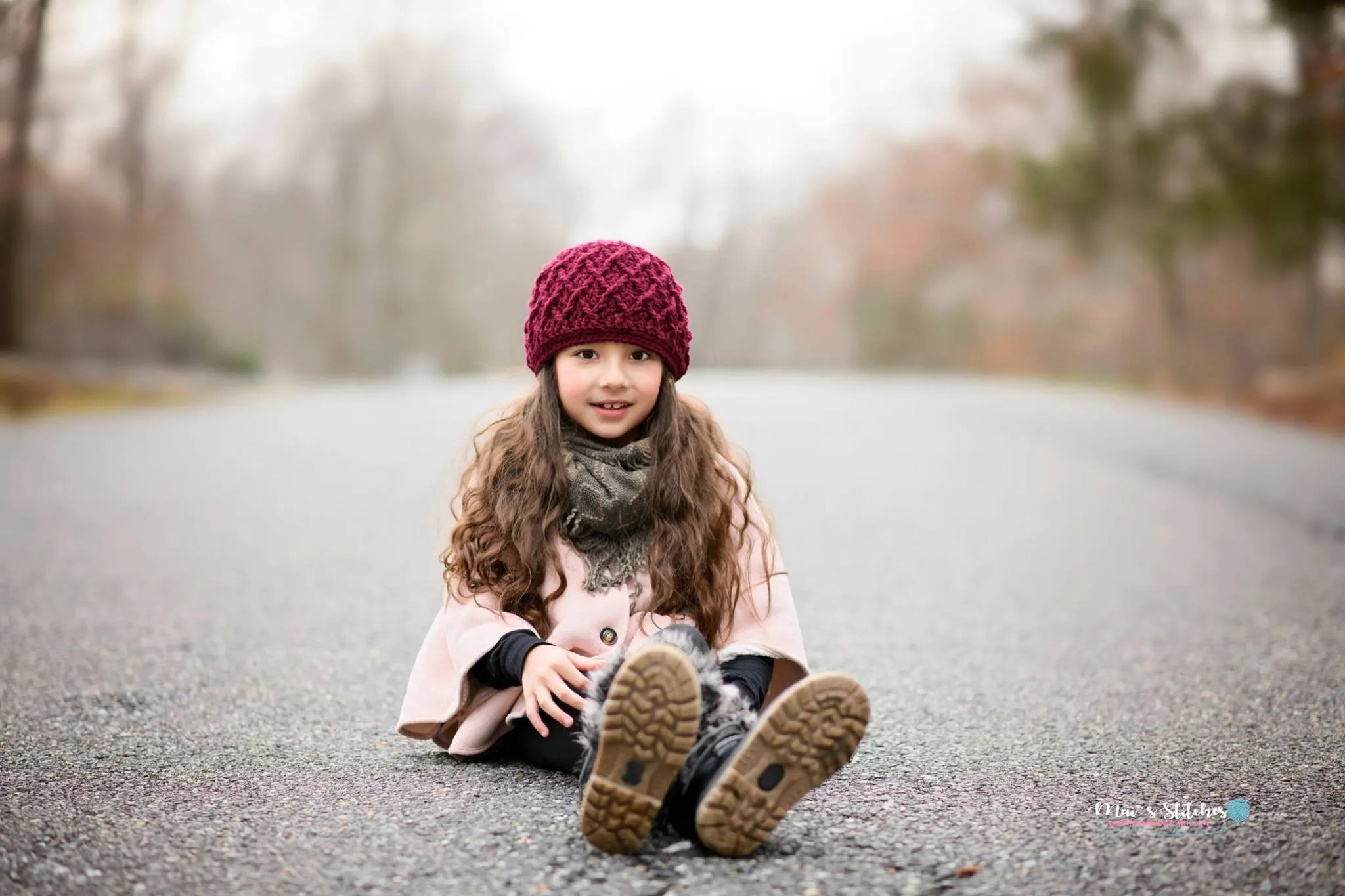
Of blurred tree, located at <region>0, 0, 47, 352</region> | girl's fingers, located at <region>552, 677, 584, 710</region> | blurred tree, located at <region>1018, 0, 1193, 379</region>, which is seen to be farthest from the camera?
blurred tree, located at <region>1018, 0, 1193, 379</region>

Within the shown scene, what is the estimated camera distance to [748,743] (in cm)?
201

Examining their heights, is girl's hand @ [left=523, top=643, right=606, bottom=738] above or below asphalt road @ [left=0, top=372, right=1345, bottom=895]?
above

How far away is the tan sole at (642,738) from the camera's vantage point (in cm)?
199

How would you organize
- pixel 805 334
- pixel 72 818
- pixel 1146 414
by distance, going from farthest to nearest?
pixel 805 334 → pixel 1146 414 → pixel 72 818

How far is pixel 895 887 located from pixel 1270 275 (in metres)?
15.5

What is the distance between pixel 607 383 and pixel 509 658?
58 cm

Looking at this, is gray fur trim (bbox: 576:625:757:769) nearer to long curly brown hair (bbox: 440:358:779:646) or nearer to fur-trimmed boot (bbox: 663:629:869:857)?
fur-trimmed boot (bbox: 663:629:869:857)

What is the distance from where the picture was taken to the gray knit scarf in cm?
255

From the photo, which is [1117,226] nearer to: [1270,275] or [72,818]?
[1270,275]

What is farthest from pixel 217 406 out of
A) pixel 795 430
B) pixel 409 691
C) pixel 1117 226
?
pixel 409 691

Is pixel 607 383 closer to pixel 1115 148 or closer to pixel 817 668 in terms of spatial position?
pixel 817 668

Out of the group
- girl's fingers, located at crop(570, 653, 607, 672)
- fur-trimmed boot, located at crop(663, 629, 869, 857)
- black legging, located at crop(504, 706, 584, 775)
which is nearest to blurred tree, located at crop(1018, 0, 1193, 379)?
black legging, located at crop(504, 706, 584, 775)

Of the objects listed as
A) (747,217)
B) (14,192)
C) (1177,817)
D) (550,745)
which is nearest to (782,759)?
(550,745)

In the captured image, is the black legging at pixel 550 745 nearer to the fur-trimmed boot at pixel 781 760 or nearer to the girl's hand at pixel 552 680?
the girl's hand at pixel 552 680
